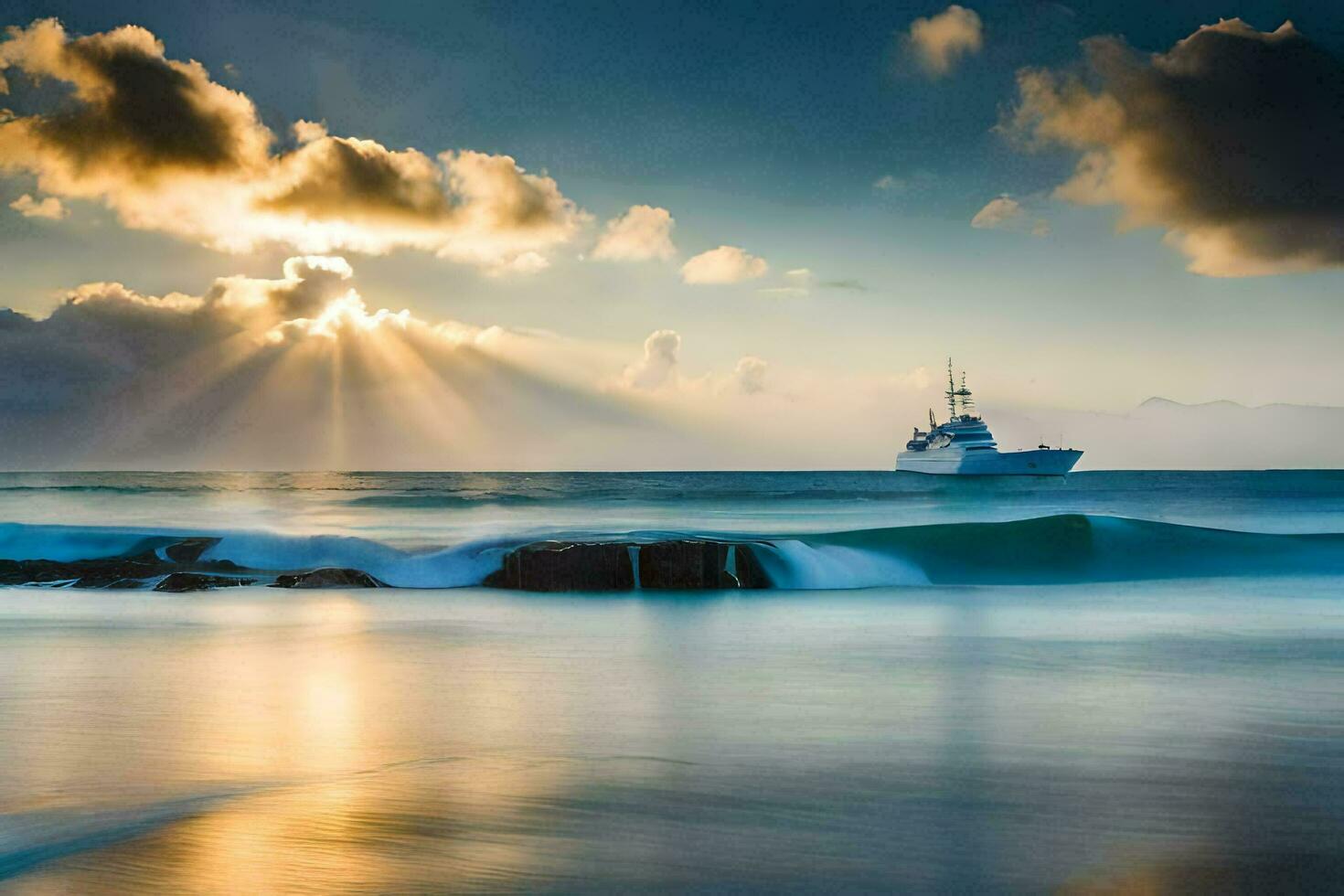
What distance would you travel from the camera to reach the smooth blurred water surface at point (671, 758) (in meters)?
3.06

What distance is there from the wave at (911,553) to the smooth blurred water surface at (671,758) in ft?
13.3

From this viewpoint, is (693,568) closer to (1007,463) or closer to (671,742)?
(671,742)

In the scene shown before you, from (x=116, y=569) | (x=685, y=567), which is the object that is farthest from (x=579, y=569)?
(x=116, y=569)

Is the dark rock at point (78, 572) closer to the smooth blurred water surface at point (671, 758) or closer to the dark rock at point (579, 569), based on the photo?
the smooth blurred water surface at point (671, 758)

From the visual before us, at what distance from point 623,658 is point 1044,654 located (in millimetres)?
3409

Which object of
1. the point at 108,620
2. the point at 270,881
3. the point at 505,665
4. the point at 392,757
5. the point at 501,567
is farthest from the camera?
the point at 501,567

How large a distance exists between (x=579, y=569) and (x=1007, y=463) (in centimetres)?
7683

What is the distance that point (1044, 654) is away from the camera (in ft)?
23.3

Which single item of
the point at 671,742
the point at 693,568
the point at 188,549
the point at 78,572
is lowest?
the point at 671,742

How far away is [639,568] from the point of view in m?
11.5

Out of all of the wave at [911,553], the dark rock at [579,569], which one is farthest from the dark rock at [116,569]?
the dark rock at [579,569]

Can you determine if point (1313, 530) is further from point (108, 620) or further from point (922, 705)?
point (108, 620)

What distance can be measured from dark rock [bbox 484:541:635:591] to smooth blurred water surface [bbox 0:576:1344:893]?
286 cm

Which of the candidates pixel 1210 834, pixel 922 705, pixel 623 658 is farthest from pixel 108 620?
pixel 1210 834
